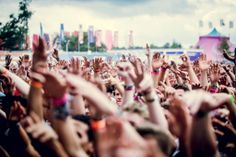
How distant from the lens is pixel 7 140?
3.85 m

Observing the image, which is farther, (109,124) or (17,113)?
(17,113)

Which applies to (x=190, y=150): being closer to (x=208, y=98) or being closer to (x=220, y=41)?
(x=208, y=98)

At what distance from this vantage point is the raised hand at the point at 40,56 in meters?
3.64

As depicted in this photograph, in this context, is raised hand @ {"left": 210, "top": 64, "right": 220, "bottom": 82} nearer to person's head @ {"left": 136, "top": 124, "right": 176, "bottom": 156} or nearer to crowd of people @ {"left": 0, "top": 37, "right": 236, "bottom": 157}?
crowd of people @ {"left": 0, "top": 37, "right": 236, "bottom": 157}

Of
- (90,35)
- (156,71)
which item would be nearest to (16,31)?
(90,35)

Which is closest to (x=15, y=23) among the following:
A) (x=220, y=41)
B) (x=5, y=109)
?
(x=220, y=41)

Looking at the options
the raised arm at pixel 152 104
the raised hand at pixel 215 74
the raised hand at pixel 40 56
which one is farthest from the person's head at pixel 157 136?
the raised hand at pixel 215 74

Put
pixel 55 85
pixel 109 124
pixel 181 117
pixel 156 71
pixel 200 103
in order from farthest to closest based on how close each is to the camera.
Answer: pixel 156 71
pixel 181 117
pixel 55 85
pixel 200 103
pixel 109 124

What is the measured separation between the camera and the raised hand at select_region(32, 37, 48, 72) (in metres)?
3.64

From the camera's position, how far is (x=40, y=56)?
12.1 feet

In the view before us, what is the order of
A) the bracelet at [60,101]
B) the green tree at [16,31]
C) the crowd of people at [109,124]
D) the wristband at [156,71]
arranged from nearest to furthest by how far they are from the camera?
the crowd of people at [109,124], the bracelet at [60,101], the wristband at [156,71], the green tree at [16,31]

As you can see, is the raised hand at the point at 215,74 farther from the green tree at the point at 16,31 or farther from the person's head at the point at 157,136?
the green tree at the point at 16,31

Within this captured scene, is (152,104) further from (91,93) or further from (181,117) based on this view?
(91,93)

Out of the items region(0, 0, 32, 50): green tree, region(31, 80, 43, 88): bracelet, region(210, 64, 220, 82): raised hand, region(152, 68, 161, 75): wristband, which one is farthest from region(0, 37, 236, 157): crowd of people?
region(0, 0, 32, 50): green tree
